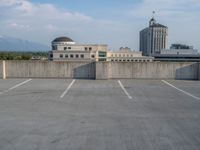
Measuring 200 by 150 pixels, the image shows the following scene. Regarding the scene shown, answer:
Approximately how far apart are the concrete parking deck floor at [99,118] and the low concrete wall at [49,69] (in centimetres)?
316

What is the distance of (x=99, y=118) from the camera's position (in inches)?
300

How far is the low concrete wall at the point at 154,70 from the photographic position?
16344 mm

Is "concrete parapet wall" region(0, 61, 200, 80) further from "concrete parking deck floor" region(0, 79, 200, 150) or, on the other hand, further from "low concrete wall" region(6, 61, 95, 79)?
"concrete parking deck floor" region(0, 79, 200, 150)

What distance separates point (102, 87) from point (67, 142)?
25.6 ft

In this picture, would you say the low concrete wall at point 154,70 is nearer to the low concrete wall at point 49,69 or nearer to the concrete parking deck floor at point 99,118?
the low concrete wall at point 49,69

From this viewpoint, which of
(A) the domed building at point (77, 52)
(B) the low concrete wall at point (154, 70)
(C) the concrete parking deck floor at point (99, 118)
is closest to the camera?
(C) the concrete parking deck floor at point (99, 118)

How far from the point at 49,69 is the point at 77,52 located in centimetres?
6127

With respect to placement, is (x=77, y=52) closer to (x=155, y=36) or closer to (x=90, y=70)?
(x=90, y=70)

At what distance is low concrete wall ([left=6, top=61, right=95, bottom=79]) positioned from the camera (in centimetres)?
1641

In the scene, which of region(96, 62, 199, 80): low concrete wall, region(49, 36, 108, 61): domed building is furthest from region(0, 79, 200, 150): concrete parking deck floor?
region(49, 36, 108, 61): domed building

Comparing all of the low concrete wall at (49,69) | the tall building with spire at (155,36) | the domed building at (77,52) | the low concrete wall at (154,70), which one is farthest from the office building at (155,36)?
the low concrete wall at (49,69)

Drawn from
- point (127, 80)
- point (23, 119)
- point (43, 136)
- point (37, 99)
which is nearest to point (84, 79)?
point (127, 80)

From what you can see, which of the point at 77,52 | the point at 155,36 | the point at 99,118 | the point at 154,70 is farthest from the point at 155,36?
the point at 99,118

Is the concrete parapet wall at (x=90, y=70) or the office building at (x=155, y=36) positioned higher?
the office building at (x=155, y=36)
